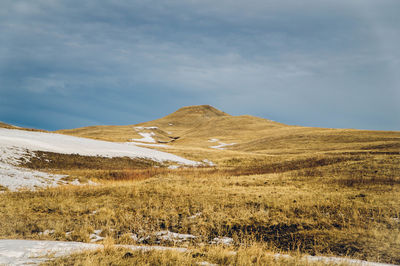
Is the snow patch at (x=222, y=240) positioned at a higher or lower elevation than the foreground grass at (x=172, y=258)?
lower

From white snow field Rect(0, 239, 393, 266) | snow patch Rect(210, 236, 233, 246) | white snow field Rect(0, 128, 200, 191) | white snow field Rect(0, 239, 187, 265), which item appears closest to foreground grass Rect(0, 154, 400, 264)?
snow patch Rect(210, 236, 233, 246)

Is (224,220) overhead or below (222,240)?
overhead

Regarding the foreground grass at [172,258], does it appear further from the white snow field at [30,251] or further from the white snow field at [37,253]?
the white snow field at [30,251]

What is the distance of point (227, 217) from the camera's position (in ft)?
37.0

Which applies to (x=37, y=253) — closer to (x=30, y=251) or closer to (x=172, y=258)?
(x=30, y=251)

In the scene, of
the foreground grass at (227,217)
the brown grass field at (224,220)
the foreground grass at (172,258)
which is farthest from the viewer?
the foreground grass at (227,217)

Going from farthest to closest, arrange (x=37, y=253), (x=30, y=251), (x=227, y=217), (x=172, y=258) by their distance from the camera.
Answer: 1. (x=227, y=217)
2. (x=30, y=251)
3. (x=37, y=253)
4. (x=172, y=258)

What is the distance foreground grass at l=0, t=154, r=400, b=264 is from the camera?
29.0 feet

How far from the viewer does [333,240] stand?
8.76 m

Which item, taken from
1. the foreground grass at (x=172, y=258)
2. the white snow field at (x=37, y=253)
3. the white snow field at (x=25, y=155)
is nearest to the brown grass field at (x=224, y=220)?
the foreground grass at (x=172, y=258)

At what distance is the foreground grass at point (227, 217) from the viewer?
8844 millimetres

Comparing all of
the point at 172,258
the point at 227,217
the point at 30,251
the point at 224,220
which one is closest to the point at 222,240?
the point at 224,220

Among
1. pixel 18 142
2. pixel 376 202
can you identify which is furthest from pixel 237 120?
pixel 376 202

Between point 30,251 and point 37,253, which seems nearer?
point 37,253
